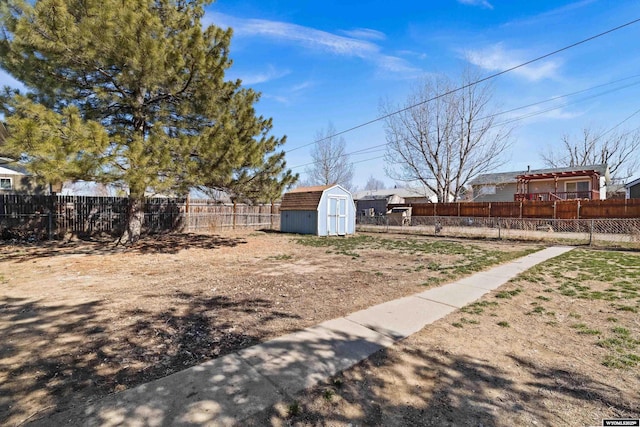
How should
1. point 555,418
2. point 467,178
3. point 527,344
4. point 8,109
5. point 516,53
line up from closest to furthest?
point 555,418 < point 527,344 < point 8,109 < point 516,53 < point 467,178

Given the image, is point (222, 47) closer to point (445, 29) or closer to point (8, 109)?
point (8, 109)

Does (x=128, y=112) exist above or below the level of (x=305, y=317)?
above

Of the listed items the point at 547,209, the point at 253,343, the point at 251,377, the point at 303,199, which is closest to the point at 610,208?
the point at 547,209

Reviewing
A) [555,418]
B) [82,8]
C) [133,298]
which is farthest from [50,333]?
[82,8]

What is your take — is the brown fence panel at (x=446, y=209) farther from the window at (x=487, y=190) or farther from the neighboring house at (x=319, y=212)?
the neighboring house at (x=319, y=212)

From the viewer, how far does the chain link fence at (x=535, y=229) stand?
12289 millimetres

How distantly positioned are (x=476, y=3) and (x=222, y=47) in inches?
356

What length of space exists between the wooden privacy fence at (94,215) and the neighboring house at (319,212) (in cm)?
375

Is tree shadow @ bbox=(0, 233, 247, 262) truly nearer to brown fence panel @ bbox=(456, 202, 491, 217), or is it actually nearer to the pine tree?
the pine tree

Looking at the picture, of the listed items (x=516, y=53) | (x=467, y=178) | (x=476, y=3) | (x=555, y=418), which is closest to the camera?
(x=555, y=418)

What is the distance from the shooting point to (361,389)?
2455 millimetres

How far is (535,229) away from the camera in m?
16.5

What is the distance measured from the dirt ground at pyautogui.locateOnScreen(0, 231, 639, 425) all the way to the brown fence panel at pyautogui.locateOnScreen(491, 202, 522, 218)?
1887cm

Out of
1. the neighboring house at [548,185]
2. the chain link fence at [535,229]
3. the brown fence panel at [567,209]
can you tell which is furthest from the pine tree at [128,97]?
the neighboring house at [548,185]
